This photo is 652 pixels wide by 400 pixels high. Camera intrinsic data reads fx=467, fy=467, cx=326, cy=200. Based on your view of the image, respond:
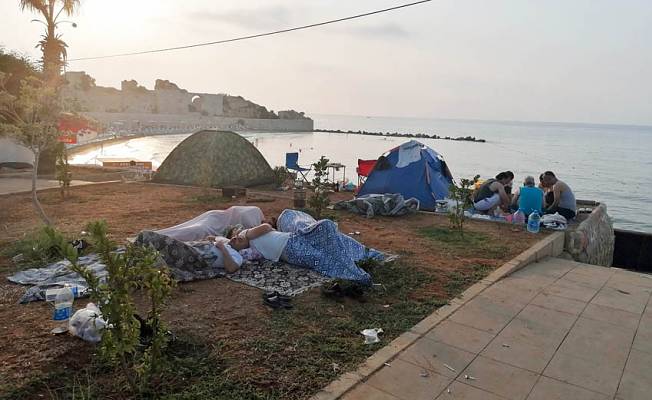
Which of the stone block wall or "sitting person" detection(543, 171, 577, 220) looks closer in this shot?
the stone block wall

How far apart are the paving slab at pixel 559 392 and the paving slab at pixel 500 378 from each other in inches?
2.0

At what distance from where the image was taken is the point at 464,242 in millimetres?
7637

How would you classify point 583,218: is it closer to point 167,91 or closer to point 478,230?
point 478,230

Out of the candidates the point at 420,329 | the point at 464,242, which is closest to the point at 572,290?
the point at 464,242

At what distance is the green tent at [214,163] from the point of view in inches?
534

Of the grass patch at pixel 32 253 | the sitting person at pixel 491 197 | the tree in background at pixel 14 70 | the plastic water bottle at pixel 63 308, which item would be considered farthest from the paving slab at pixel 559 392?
the tree in background at pixel 14 70

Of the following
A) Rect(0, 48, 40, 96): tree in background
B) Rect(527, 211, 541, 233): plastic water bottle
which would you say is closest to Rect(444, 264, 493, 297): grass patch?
Rect(527, 211, 541, 233): plastic water bottle

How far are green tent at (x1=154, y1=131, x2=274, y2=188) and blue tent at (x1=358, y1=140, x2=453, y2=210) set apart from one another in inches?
155

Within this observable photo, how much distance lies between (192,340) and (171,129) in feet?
180

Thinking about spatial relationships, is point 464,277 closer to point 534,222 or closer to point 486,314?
point 486,314

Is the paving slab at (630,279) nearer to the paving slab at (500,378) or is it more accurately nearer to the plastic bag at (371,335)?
the paving slab at (500,378)

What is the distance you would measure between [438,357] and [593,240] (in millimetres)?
7261

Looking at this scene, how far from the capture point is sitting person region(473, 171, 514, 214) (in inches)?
399

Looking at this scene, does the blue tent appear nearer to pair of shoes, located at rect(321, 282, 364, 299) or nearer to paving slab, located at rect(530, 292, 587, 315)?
paving slab, located at rect(530, 292, 587, 315)
